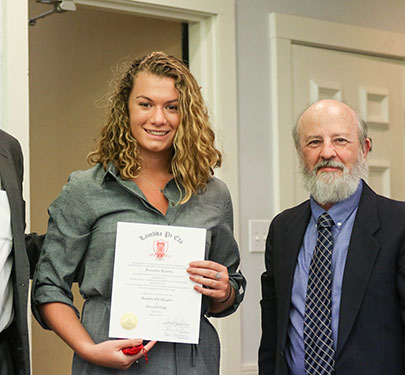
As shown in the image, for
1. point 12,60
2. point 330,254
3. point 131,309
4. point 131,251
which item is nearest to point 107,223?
point 131,251

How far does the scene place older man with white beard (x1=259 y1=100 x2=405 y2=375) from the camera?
2.25 metres

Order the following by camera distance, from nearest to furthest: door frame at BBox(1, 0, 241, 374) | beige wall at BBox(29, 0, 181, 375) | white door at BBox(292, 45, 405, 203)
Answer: door frame at BBox(1, 0, 241, 374)
white door at BBox(292, 45, 405, 203)
beige wall at BBox(29, 0, 181, 375)

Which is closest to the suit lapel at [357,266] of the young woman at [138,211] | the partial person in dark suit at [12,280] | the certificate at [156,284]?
the young woman at [138,211]

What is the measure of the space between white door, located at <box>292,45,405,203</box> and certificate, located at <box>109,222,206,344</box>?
73.3 inches

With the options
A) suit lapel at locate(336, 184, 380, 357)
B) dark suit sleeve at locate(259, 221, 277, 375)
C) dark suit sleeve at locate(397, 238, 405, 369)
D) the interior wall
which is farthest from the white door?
dark suit sleeve at locate(397, 238, 405, 369)

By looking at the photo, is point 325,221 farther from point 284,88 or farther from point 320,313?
point 284,88

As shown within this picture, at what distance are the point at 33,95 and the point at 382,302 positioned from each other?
10.2 ft

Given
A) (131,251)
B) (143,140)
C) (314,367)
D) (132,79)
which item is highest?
(132,79)

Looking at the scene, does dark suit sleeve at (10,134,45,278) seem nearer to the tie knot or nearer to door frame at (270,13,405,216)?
the tie knot

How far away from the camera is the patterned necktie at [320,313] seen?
227cm

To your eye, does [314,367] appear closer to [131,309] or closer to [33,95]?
[131,309]

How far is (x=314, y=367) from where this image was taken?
229 cm

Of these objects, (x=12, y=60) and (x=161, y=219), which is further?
(x=12, y=60)

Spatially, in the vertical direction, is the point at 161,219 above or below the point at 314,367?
above
